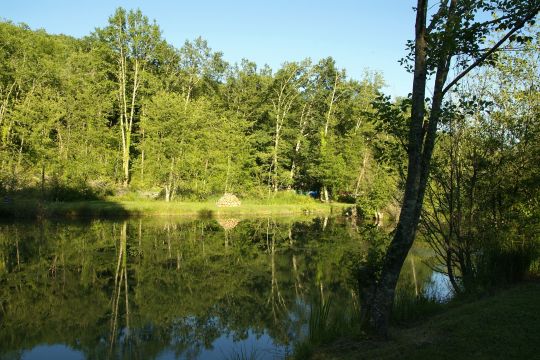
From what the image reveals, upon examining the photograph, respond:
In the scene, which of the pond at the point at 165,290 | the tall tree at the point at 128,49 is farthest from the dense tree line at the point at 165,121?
the pond at the point at 165,290

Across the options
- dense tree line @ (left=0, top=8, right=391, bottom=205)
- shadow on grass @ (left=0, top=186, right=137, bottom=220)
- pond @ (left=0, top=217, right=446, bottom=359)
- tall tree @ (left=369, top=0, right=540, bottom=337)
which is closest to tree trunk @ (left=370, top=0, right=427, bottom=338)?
tall tree @ (left=369, top=0, right=540, bottom=337)

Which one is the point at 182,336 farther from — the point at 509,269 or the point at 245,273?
the point at 509,269

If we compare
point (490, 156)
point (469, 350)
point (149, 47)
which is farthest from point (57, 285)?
point (149, 47)

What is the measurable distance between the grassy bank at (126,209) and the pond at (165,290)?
5.65 metres

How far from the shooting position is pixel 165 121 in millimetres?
37812

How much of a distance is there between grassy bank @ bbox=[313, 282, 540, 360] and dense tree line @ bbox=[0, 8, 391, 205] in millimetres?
21825

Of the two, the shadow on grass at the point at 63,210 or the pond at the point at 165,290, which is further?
the shadow on grass at the point at 63,210

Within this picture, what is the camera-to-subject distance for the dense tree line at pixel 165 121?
34.8 metres

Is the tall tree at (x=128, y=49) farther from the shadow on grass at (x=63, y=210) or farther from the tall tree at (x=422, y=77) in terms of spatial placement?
the tall tree at (x=422, y=77)

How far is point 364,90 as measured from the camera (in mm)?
56688

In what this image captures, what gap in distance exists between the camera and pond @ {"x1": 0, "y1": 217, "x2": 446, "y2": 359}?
8578mm

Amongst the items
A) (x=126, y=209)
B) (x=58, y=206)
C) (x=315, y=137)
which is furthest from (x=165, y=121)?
(x=315, y=137)

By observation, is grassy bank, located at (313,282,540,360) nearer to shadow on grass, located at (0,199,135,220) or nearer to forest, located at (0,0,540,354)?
forest, located at (0,0,540,354)

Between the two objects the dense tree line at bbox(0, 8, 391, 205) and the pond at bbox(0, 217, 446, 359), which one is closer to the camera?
the pond at bbox(0, 217, 446, 359)
